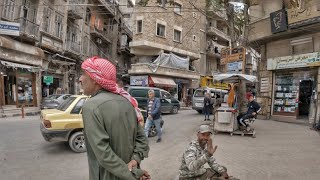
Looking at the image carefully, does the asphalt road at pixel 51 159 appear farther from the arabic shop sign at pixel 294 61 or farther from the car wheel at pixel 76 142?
the arabic shop sign at pixel 294 61

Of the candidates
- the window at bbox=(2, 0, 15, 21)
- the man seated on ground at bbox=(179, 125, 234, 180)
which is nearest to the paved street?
the man seated on ground at bbox=(179, 125, 234, 180)

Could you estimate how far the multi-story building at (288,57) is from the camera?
13.8 meters

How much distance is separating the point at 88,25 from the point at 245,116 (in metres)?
26.6

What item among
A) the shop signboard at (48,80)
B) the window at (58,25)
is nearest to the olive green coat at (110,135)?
the shop signboard at (48,80)

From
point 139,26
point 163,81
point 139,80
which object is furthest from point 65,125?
point 139,26

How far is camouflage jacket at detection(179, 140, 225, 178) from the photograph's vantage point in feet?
12.3

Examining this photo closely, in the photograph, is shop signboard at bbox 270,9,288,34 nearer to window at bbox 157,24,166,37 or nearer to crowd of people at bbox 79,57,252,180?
crowd of people at bbox 79,57,252,180

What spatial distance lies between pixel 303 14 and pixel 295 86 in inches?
152

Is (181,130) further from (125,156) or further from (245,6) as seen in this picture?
(125,156)

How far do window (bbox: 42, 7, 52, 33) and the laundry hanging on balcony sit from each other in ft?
35.0

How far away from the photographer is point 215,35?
4241 centimetres

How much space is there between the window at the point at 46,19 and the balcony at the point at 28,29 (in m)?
1.58

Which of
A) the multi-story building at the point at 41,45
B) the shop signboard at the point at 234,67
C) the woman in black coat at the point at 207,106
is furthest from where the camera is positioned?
the multi-story building at the point at 41,45

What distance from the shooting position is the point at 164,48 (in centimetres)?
3206
